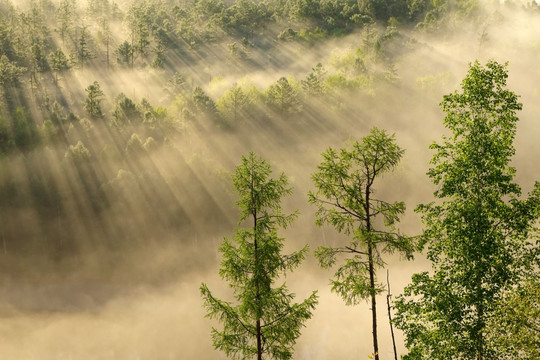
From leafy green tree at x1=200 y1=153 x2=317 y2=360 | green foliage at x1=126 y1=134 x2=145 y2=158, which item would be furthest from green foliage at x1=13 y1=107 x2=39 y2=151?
leafy green tree at x1=200 y1=153 x2=317 y2=360

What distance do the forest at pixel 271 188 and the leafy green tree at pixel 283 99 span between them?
0.59m

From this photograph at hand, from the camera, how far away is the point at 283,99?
107 metres

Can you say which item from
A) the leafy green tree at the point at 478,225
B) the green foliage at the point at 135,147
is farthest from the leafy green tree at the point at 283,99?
the leafy green tree at the point at 478,225

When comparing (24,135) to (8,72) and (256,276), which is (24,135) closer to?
(8,72)

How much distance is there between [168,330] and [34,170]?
41.7 meters

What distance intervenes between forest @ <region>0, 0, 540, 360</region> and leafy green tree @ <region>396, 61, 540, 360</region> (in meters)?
0.06

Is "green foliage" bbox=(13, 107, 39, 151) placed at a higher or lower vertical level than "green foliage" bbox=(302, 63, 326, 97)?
lower

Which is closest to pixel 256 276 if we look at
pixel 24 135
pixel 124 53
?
pixel 24 135

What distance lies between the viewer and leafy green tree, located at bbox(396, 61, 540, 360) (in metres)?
11.4

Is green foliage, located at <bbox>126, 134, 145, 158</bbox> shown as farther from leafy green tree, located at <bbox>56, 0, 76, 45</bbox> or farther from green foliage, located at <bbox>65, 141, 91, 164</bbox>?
leafy green tree, located at <bbox>56, 0, 76, 45</bbox>

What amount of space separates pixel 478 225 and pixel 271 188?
7.00m

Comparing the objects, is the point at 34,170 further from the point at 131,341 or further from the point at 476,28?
the point at 476,28

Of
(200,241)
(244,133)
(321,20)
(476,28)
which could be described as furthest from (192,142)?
(476,28)

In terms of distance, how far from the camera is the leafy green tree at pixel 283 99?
106 metres
